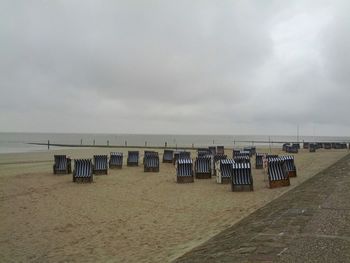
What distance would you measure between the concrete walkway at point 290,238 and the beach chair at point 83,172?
10.9 m

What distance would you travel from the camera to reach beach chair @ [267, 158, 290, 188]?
16203 millimetres

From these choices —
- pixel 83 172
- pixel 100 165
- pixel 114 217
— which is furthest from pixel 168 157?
pixel 114 217

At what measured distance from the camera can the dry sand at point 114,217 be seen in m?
8.08

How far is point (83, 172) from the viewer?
19.3 m

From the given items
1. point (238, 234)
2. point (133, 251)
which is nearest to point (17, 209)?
point (133, 251)

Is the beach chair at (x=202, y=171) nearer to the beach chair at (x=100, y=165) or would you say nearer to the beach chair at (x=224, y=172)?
the beach chair at (x=224, y=172)

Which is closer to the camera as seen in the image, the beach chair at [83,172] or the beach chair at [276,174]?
the beach chair at [276,174]

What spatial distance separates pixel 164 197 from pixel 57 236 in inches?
232

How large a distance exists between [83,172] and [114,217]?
8.43 m

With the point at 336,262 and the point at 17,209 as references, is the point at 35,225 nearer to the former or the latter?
the point at 17,209

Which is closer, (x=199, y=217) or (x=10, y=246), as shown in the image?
(x=10, y=246)

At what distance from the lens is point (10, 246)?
336 inches

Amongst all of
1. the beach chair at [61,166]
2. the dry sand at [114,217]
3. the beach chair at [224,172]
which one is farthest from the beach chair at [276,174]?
the beach chair at [61,166]

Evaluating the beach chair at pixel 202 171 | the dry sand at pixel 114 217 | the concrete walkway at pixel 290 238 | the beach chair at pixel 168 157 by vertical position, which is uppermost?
the beach chair at pixel 168 157
